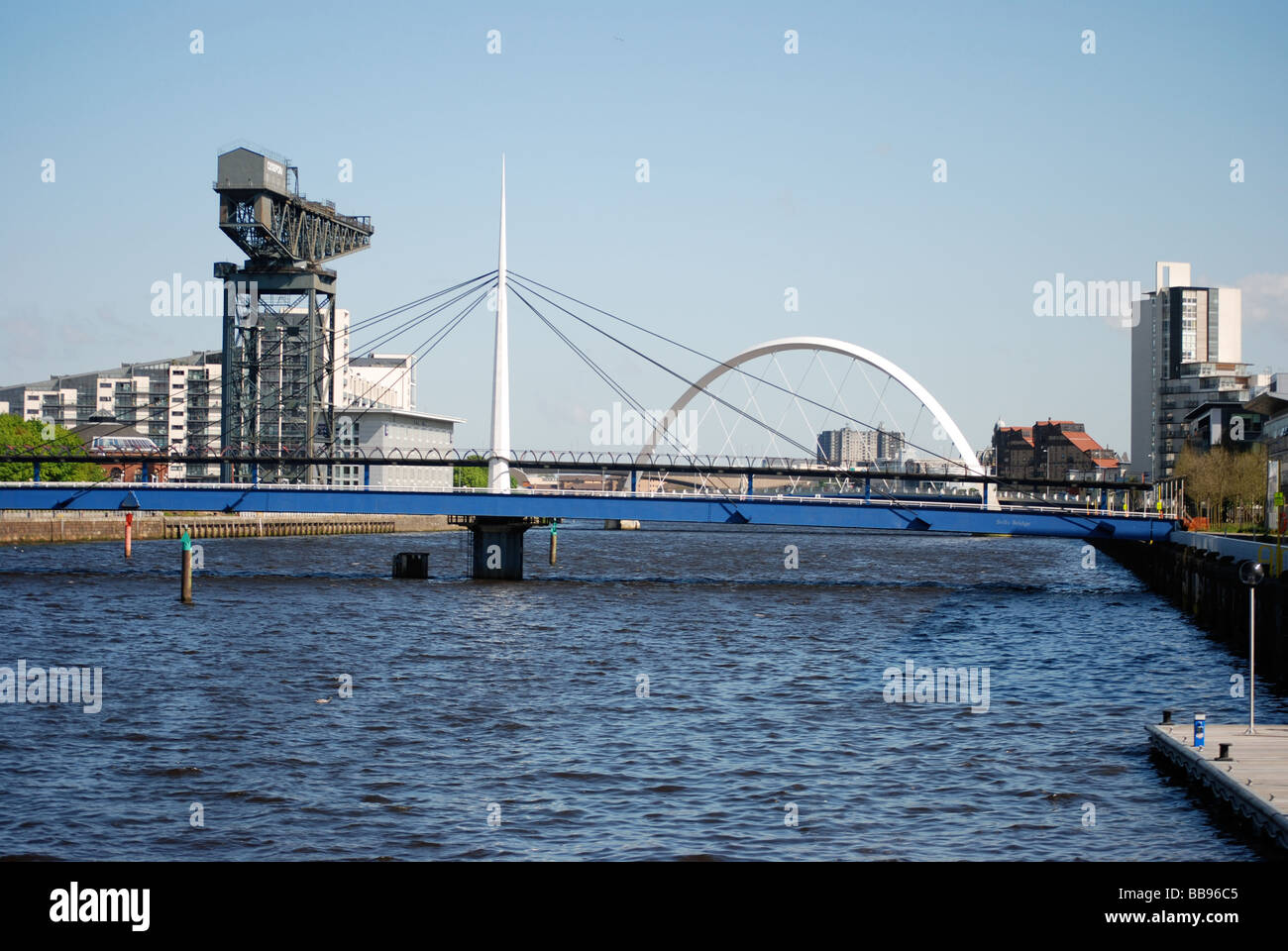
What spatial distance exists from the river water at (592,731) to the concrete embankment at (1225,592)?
137 centimetres

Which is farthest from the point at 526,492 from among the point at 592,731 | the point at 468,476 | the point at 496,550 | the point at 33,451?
the point at 468,476

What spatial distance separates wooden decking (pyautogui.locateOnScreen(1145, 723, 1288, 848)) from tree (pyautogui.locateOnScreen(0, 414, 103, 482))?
114 m

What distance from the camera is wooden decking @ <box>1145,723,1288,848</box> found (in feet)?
58.5

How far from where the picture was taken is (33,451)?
124 m

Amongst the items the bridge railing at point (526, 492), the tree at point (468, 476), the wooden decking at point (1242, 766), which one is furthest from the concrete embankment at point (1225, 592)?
the tree at point (468, 476)

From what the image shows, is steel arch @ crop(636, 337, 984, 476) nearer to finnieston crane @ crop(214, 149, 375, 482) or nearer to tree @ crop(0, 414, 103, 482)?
finnieston crane @ crop(214, 149, 375, 482)

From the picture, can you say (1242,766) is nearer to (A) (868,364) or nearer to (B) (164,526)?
(A) (868,364)

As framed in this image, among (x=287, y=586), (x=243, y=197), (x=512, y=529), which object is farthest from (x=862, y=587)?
(x=243, y=197)

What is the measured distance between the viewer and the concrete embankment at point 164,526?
319ft

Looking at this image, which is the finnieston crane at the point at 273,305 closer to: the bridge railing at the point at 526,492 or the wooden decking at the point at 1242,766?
the bridge railing at the point at 526,492

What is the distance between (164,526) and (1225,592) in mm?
91251

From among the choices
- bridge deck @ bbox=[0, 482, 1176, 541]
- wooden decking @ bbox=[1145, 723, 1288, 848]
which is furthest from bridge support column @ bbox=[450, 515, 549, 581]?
wooden decking @ bbox=[1145, 723, 1288, 848]
